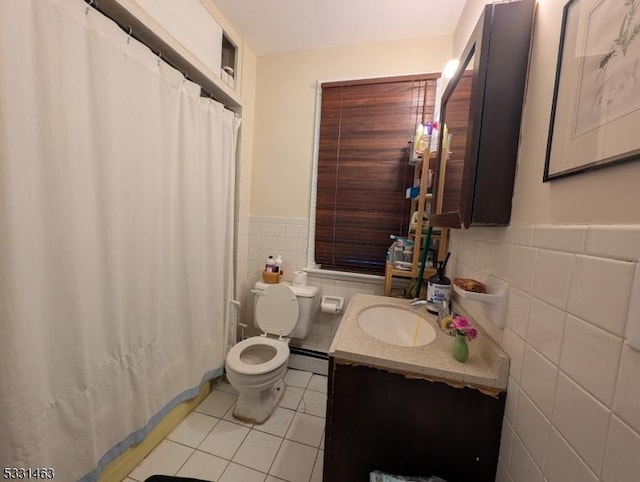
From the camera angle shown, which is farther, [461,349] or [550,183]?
[461,349]

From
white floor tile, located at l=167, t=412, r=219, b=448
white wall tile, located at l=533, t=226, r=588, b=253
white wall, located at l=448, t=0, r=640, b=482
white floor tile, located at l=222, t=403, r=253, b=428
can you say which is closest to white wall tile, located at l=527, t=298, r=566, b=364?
white wall, located at l=448, t=0, r=640, b=482

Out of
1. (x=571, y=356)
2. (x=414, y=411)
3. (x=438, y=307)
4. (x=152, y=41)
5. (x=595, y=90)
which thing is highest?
(x=152, y=41)

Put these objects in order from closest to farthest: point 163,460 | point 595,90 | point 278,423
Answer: point 595,90, point 163,460, point 278,423

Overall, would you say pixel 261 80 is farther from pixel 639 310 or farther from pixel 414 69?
pixel 639 310

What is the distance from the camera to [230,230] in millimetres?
1768

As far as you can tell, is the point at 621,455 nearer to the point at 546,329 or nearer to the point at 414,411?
the point at 546,329

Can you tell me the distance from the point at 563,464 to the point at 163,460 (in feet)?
5.20

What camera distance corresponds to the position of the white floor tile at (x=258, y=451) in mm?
1267

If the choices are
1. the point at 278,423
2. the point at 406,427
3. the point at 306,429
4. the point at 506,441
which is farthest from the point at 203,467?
the point at 506,441

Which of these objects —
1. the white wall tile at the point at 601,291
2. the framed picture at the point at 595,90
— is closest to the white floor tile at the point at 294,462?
the white wall tile at the point at 601,291

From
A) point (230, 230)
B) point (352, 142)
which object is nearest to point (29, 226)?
point (230, 230)

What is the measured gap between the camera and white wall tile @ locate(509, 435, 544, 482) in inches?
23.0

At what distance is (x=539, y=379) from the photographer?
598 millimetres

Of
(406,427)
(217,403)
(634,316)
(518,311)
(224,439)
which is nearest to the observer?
(634,316)
